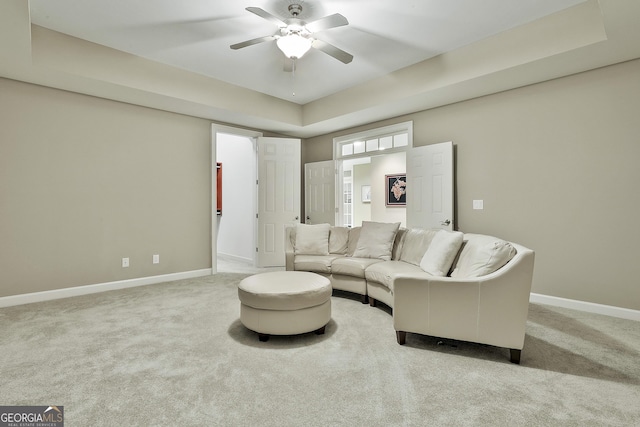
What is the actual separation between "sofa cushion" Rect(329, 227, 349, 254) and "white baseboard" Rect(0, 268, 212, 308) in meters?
2.12

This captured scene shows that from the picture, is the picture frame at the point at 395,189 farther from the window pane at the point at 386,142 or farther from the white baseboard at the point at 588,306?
the white baseboard at the point at 588,306

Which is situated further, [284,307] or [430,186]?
[430,186]

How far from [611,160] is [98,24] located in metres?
5.04

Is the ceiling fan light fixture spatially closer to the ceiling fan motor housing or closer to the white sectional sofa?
the ceiling fan motor housing

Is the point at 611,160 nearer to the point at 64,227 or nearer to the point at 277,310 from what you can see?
the point at 277,310

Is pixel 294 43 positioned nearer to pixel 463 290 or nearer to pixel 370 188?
pixel 463 290

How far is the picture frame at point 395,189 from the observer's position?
740 cm

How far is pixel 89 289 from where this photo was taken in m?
3.93

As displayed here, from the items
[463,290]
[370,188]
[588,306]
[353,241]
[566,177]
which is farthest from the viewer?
[370,188]

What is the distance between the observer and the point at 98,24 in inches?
117

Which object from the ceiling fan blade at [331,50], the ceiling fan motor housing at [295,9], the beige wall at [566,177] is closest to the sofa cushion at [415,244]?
the beige wall at [566,177]

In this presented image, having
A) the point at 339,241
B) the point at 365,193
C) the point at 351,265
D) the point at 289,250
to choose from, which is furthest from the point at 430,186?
the point at 365,193

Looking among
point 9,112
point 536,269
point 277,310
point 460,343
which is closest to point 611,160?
point 536,269

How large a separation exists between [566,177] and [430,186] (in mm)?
1473
